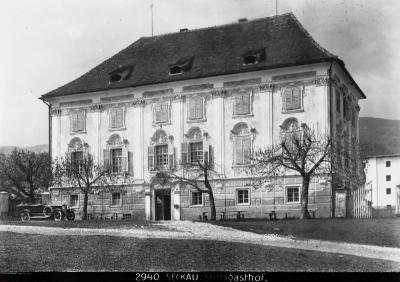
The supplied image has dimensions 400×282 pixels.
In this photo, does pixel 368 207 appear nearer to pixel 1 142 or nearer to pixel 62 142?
pixel 62 142

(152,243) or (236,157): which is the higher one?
(236,157)

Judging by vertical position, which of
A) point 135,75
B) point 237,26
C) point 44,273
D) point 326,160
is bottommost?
point 44,273

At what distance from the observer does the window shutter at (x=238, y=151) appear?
122ft

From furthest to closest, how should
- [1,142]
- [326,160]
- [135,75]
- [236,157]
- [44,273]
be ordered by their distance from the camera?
[135,75], [236,157], [326,160], [1,142], [44,273]

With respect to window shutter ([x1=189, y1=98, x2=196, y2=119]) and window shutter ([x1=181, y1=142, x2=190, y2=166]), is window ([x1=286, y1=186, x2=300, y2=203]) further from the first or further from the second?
window shutter ([x1=189, y1=98, x2=196, y2=119])

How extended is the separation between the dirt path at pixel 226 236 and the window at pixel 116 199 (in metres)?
13.3

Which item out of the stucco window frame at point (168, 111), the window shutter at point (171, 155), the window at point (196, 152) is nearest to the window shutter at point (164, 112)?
the stucco window frame at point (168, 111)

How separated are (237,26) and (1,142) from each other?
22.3 m

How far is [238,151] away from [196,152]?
103 inches

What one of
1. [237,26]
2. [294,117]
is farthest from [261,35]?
[294,117]

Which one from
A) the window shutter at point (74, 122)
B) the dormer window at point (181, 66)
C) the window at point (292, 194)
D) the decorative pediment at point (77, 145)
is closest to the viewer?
the window at point (292, 194)

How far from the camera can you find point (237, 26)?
38250 mm

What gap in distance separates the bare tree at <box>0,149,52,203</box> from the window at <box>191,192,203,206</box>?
12.4m

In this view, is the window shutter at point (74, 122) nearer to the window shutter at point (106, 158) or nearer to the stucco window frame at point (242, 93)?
the window shutter at point (106, 158)
